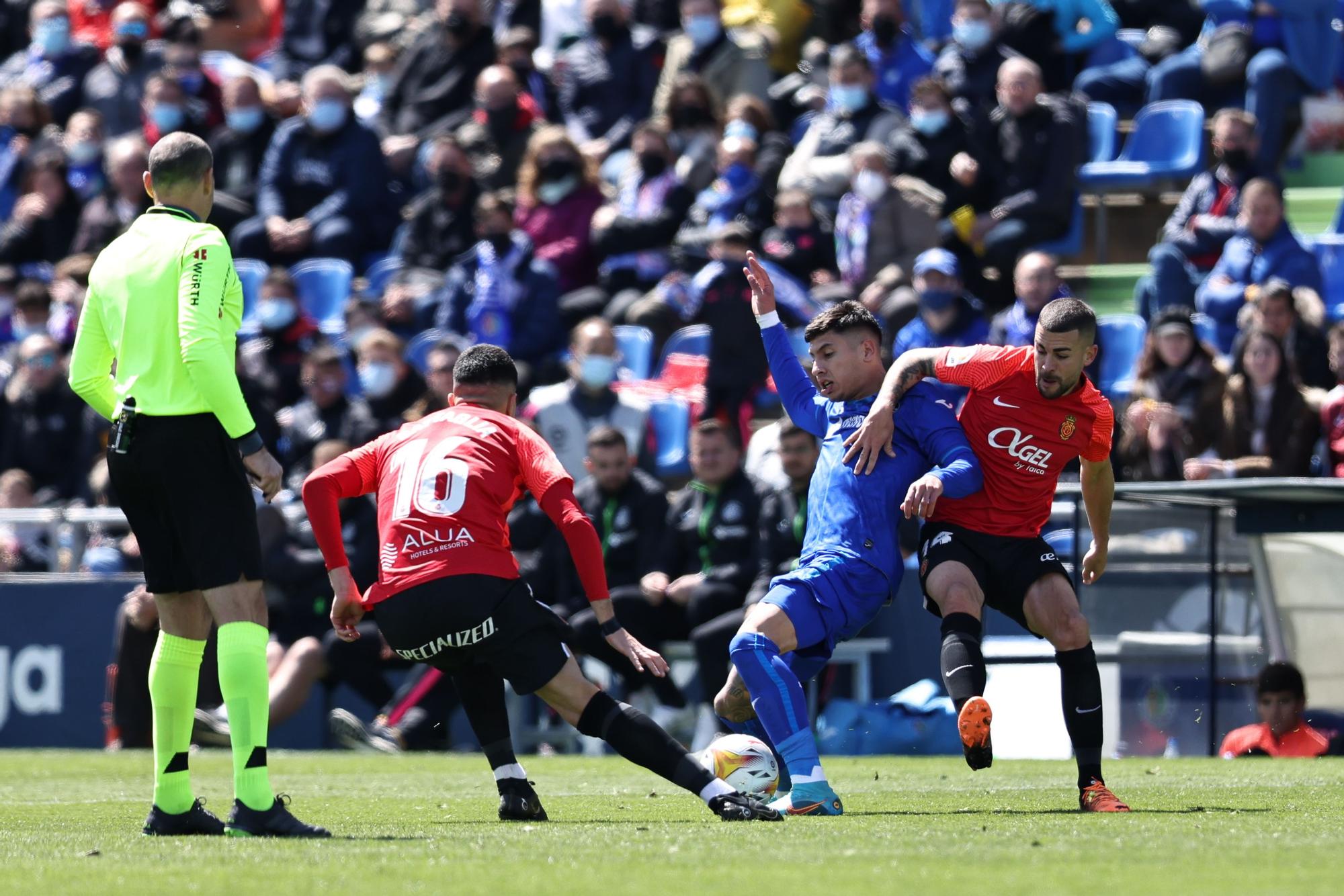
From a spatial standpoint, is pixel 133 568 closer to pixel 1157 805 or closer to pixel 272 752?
pixel 272 752

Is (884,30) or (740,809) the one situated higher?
(884,30)

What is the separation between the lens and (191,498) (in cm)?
671

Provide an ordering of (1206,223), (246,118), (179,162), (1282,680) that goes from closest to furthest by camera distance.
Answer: (179,162) → (1282,680) → (1206,223) → (246,118)

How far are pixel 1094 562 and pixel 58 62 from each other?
16.9 meters

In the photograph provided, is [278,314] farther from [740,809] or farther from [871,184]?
[740,809]

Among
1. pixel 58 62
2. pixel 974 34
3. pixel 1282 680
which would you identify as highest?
pixel 58 62

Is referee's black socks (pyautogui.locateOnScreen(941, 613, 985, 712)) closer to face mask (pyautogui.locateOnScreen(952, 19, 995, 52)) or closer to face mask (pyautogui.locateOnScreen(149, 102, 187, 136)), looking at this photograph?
face mask (pyautogui.locateOnScreen(952, 19, 995, 52))

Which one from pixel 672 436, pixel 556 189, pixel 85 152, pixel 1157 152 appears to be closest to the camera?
pixel 672 436

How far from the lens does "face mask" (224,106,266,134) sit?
19203 millimetres

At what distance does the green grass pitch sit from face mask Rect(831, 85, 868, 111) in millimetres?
7136

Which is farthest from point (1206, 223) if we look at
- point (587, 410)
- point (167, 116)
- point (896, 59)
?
point (167, 116)

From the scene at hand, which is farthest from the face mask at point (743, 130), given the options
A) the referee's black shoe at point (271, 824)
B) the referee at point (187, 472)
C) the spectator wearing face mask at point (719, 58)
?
the referee's black shoe at point (271, 824)

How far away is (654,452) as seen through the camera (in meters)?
15.0

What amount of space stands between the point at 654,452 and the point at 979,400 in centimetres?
723
